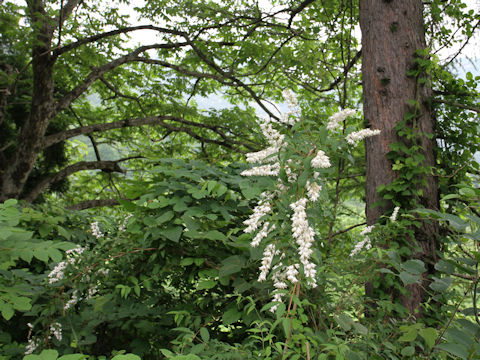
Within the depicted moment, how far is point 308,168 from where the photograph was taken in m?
1.39

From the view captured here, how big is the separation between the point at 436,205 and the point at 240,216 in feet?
5.30

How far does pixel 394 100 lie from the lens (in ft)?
9.28

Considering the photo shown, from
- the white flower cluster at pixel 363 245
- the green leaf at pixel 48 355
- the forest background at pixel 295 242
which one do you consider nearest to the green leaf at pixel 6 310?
the forest background at pixel 295 242

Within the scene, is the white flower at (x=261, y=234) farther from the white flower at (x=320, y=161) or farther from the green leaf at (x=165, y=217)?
the green leaf at (x=165, y=217)

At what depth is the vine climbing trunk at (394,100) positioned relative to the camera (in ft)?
9.00

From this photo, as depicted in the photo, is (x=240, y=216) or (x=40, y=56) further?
(x=40, y=56)

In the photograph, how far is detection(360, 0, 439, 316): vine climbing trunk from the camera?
9.00 feet

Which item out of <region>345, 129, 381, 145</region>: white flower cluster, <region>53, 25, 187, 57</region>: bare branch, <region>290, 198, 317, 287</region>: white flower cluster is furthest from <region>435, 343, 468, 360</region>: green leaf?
<region>53, 25, 187, 57</region>: bare branch

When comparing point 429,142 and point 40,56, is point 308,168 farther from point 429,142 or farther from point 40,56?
point 40,56

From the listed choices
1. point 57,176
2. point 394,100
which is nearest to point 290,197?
point 394,100

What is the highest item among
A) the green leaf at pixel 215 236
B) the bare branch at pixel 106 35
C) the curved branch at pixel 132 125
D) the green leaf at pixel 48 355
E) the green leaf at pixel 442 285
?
the bare branch at pixel 106 35

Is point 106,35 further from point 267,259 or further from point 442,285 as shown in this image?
point 442,285

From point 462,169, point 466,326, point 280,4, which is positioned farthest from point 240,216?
point 280,4

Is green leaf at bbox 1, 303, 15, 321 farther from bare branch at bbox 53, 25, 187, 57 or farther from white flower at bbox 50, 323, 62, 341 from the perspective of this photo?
bare branch at bbox 53, 25, 187, 57
